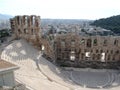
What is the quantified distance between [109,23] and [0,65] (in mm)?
95376

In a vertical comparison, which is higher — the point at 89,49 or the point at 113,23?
the point at 113,23

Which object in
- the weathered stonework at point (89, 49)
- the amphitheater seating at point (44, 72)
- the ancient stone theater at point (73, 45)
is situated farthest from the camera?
the weathered stonework at point (89, 49)

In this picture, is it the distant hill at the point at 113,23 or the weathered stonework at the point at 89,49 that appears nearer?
the weathered stonework at the point at 89,49

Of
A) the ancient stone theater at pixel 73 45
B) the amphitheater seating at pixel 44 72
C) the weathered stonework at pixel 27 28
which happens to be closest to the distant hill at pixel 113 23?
the ancient stone theater at pixel 73 45

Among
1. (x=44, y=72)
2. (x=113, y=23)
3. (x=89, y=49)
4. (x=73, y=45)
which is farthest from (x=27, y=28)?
(x=113, y=23)

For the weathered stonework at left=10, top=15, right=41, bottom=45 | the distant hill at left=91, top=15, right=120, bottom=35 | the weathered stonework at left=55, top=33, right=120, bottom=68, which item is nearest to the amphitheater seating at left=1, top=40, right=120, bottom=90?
the weathered stonework at left=10, top=15, right=41, bottom=45

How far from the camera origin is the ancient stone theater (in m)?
32.1

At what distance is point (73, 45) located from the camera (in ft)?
108

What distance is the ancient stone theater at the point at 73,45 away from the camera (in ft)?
105

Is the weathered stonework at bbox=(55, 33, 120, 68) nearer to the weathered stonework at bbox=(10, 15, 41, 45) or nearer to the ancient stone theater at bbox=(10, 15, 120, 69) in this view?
the ancient stone theater at bbox=(10, 15, 120, 69)

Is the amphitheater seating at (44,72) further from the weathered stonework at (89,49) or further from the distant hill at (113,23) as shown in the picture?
the distant hill at (113,23)

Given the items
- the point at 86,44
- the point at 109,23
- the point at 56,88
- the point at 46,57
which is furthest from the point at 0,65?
the point at 109,23

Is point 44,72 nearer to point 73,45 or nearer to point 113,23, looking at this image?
point 73,45

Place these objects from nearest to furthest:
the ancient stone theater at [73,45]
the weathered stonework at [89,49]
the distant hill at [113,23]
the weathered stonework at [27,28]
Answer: the weathered stonework at [27,28], the ancient stone theater at [73,45], the weathered stonework at [89,49], the distant hill at [113,23]
